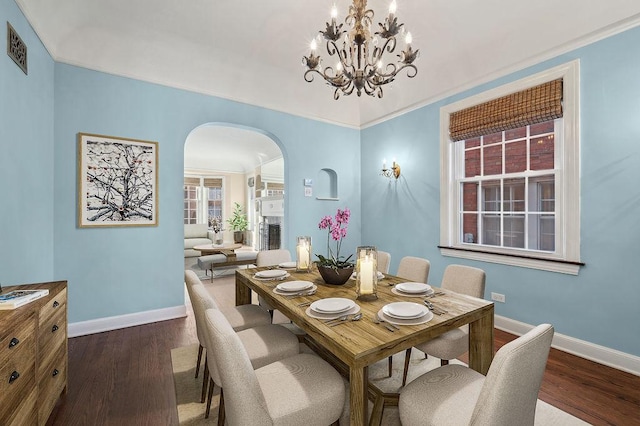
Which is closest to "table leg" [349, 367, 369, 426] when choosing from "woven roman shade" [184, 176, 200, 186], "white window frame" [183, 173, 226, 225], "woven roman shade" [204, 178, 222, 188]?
A: "white window frame" [183, 173, 226, 225]

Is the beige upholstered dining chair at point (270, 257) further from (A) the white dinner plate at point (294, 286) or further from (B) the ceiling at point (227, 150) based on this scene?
(B) the ceiling at point (227, 150)

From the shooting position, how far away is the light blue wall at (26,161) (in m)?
1.84

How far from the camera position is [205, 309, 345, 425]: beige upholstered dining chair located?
1.04 m

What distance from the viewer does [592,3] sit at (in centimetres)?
224

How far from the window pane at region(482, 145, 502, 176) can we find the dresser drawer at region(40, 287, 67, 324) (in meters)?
3.87

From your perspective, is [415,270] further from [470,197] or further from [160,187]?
[160,187]

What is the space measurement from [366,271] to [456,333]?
0.73 meters

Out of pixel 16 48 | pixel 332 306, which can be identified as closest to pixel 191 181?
pixel 16 48

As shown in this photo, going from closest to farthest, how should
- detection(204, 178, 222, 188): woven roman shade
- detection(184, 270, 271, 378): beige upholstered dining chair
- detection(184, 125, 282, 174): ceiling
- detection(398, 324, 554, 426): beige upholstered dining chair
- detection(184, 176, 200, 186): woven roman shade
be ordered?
detection(398, 324, 554, 426): beige upholstered dining chair, detection(184, 270, 271, 378): beige upholstered dining chair, detection(184, 125, 282, 174): ceiling, detection(184, 176, 200, 186): woven roman shade, detection(204, 178, 222, 188): woven roman shade

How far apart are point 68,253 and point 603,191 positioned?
15.7 feet

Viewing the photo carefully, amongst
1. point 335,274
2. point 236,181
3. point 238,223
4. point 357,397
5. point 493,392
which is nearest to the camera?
point 493,392

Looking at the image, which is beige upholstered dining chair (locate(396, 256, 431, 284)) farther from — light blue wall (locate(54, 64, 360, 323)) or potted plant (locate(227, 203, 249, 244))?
potted plant (locate(227, 203, 249, 244))

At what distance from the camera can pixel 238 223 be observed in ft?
30.5

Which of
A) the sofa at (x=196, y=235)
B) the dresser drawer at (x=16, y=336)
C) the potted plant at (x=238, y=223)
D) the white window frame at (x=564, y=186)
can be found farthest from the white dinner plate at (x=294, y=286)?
the potted plant at (x=238, y=223)
